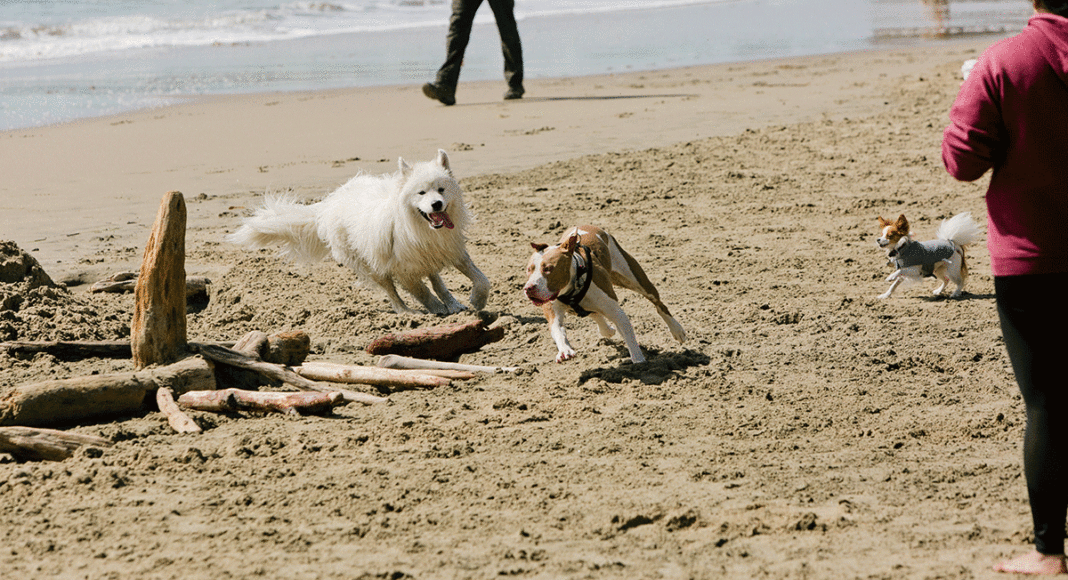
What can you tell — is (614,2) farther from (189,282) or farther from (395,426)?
(395,426)

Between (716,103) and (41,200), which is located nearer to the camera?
(41,200)

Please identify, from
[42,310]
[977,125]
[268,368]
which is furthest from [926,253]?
[42,310]

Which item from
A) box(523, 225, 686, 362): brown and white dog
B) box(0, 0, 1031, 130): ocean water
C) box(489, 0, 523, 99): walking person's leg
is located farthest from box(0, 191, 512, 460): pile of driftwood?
box(0, 0, 1031, 130): ocean water

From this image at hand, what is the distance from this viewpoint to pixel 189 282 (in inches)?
275

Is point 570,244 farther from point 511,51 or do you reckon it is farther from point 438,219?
point 511,51

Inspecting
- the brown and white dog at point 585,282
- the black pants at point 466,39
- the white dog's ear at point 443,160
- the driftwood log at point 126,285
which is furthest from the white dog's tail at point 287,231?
the black pants at point 466,39

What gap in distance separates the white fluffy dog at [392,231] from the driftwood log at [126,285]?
363 millimetres

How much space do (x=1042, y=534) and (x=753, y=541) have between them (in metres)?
0.83

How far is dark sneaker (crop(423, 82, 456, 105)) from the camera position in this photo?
14.3 meters

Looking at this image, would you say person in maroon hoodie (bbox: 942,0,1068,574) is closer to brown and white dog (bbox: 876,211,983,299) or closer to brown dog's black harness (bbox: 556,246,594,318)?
brown dog's black harness (bbox: 556,246,594,318)

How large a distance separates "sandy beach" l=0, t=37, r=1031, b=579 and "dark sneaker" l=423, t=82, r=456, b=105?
3.98m

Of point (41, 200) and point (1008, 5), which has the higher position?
point (1008, 5)

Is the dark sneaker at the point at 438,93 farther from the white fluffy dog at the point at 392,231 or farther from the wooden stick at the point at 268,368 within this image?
the wooden stick at the point at 268,368

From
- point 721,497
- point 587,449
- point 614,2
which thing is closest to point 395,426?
point 587,449
